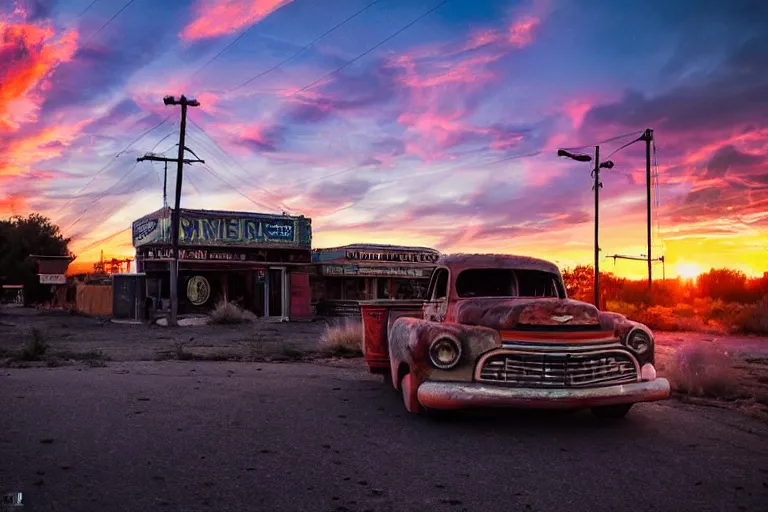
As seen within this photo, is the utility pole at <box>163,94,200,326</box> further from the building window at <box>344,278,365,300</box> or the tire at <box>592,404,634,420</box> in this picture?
the tire at <box>592,404,634,420</box>

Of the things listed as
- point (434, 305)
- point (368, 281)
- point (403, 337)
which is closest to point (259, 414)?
point (403, 337)

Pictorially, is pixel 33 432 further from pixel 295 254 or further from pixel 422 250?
pixel 422 250

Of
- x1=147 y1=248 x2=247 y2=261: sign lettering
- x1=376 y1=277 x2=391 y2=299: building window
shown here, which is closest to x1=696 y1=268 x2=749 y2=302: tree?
x1=376 y1=277 x2=391 y2=299: building window

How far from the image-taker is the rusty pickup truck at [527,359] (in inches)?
219

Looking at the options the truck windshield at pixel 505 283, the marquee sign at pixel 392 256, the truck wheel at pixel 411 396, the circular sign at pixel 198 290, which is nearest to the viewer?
the truck wheel at pixel 411 396

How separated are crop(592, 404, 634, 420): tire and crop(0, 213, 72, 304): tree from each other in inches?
2360

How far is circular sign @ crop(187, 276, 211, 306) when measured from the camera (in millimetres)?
31938

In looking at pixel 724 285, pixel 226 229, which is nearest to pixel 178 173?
pixel 226 229

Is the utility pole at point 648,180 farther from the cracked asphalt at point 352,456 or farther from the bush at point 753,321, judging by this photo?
the cracked asphalt at point 352,456

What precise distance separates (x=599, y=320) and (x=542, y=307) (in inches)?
26.3

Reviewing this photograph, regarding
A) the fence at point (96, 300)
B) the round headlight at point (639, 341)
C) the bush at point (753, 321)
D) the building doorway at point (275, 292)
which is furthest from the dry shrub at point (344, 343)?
the fence at point (96, 300)

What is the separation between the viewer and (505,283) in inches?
300

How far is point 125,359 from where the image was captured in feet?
42.2

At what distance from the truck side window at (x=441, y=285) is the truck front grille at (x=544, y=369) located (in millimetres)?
1645
